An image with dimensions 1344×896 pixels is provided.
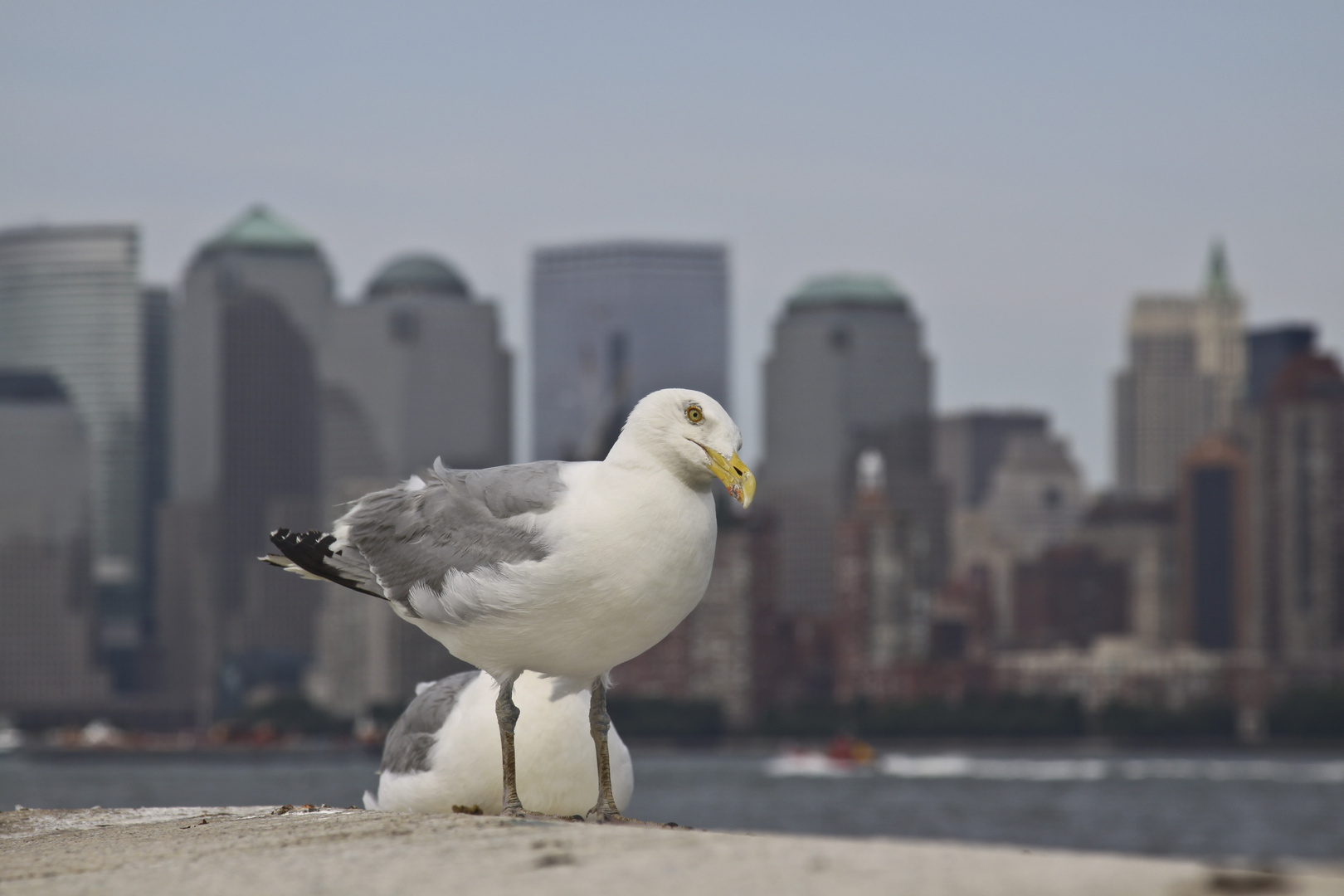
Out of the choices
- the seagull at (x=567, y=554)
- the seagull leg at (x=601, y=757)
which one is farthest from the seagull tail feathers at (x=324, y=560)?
the seagull leg at (x=601, y=757)

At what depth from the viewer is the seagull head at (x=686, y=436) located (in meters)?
12.9

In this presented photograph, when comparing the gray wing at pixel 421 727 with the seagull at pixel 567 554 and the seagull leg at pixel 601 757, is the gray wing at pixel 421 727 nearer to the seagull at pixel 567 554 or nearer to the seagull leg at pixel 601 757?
the seagull at pixel 567 554

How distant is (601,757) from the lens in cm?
1388

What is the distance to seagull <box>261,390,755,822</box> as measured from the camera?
12891 mm

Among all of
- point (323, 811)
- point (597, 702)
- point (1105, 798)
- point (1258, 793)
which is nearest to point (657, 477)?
point (597, 702)

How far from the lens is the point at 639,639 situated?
1320 cm

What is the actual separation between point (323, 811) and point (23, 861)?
2.05 metres

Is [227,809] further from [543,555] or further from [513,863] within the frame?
[513,863]

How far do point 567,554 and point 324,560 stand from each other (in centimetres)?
208

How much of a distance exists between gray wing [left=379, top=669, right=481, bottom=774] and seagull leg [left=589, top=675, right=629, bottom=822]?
1.26m

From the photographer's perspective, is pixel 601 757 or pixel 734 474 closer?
pixel 734 474

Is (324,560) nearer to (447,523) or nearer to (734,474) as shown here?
(447,523)

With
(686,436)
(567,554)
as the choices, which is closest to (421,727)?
(567,554)

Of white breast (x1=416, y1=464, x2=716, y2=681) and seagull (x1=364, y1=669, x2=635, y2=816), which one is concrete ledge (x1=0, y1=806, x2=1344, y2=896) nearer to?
white breast (x1=416, y1=464, x2=716, y2=681)
